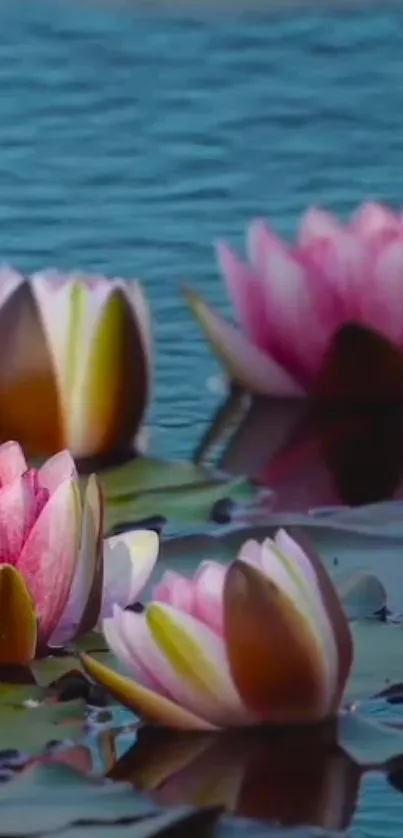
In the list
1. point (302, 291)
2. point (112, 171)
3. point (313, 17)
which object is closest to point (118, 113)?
point (112, 171)

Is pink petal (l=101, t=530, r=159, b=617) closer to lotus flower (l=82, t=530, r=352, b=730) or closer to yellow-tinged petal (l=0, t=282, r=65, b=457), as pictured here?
lotus flower (l=82, t=530, r=352, b=730)

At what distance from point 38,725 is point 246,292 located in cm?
82

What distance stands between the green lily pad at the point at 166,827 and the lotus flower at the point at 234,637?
0.35ft

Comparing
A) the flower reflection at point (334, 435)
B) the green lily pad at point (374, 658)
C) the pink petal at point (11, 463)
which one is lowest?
the green lily pad at point (374, 658)

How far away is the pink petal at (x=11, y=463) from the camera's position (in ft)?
5.36

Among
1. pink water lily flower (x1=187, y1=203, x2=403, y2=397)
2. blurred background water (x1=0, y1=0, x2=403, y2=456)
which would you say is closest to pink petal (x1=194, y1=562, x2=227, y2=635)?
pink water lily flower (x1=187, y1=203, x2=403, y2=397)

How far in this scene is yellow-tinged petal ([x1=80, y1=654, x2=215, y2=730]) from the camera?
151 cm

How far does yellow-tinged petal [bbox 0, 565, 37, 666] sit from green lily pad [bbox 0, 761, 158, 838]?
0.50 feet

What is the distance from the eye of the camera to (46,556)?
1.62 metres

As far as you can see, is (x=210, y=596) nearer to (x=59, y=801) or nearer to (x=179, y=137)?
(x=59, y=801)

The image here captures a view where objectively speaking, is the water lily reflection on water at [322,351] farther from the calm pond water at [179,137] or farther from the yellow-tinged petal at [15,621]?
the yellow-tinged petal at [15,621]

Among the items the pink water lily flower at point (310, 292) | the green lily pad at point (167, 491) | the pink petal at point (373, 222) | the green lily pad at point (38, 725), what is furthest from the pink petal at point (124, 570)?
the pink petal at point (373, 222)

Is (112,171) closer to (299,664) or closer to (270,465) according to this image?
(270,465)

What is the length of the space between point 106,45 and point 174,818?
3.56 meters
